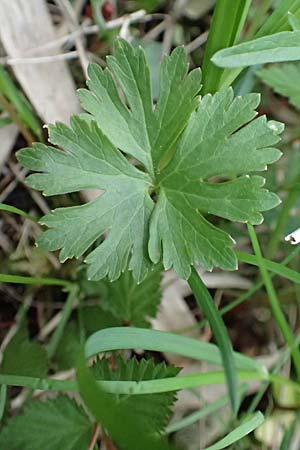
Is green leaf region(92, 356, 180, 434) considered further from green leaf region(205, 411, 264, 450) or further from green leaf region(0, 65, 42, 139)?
green leaf region(0, 65, 42, 139)

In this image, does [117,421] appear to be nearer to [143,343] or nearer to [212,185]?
[143,343]

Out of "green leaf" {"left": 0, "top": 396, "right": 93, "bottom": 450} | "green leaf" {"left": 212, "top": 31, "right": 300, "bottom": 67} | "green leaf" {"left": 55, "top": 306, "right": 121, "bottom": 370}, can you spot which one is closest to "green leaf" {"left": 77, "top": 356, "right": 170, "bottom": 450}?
"green leaf" {"left": 0, "top": 396, "right": 93, "bottom": 450}

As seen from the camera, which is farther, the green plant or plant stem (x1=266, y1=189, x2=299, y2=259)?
plant stem (x1=266, y1=189, x2=299, y2=259)

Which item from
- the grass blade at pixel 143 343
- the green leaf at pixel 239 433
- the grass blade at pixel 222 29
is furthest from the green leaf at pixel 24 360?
the grass blade at pixel 222 29

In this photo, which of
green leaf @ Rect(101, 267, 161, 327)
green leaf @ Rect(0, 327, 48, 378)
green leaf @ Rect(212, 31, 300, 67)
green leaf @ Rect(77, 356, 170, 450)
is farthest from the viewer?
green leaf @ Rect(101, 267, 161, 327)

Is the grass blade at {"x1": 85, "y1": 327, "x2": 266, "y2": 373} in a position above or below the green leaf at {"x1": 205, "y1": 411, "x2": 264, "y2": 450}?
above

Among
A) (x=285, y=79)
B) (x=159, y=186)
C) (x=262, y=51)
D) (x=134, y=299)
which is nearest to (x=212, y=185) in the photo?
(x=159, y=186)
